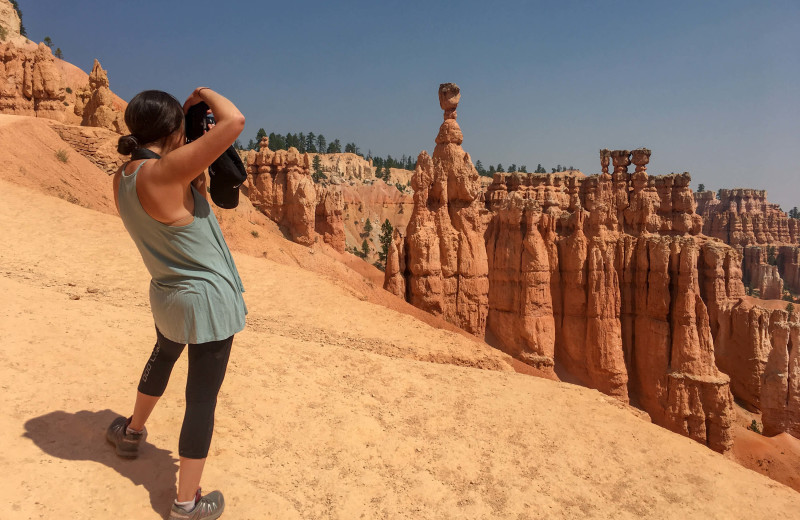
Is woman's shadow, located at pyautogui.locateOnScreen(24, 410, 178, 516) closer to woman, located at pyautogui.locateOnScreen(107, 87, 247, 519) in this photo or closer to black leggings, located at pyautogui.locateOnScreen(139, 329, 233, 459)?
woman, located at pyautogui.locateOnScreen(107, 87, 247, 519)

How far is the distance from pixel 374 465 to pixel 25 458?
2.57 m

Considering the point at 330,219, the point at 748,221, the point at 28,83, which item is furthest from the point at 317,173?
the point at 748,221

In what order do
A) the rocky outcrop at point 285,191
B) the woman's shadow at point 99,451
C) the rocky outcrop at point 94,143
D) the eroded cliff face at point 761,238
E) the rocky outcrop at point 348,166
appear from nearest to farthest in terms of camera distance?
the woman's shadow at point 99,451 < the rocky outcrop at point 94,143 < the rocky outcrop at point 285,191 < the eroded cliff face at point 761,238 < the rocky outcrop at point 348,166

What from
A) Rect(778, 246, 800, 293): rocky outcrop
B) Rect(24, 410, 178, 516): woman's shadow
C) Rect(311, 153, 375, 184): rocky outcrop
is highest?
Rect(311, 153, 375, 184): rocky outcrop

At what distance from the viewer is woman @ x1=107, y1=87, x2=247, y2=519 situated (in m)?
2.63

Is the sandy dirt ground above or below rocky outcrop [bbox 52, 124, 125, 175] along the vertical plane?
below

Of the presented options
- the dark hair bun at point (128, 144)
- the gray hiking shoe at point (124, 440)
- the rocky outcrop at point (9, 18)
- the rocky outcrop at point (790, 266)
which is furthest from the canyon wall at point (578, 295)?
the rocky outcrop at point (790, 266)

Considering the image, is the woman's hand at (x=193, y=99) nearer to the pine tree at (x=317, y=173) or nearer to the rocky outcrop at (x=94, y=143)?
the rocky outcrop at (x=94, y=143)

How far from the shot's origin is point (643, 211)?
3019 centimetres

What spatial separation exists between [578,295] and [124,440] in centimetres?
1943

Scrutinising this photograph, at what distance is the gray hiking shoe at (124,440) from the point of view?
3258mm

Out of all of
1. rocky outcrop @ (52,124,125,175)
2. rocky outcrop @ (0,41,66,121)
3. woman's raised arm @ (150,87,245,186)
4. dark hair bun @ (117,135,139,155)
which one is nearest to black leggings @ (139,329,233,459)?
woman's raised arm @ (150,87,245,186)

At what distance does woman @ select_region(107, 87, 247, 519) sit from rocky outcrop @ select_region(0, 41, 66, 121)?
24.8m

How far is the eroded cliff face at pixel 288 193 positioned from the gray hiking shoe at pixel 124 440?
32.5m
